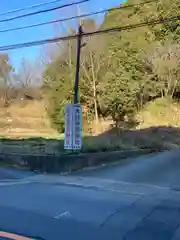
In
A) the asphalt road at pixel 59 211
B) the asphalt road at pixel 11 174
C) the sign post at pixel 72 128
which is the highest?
the sign post at pixel 72 128

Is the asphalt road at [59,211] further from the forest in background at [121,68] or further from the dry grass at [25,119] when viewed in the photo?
the dry grass at [25,119]

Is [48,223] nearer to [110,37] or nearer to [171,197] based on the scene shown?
[171,197]

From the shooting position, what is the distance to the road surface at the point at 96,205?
6031mm

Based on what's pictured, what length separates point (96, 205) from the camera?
317 inches

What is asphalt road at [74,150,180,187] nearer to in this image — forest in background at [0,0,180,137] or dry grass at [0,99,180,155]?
dry grass at [0,99,180,155]

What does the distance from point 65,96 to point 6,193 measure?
24147 mm

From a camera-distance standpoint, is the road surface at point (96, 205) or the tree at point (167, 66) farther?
the tree at point (167, 66)

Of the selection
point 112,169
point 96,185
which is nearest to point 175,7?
point 112,169

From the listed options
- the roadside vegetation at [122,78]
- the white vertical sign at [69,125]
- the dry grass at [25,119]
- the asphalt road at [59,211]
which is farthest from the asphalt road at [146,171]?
the dry grass at [25,119]

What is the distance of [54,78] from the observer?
120 ft

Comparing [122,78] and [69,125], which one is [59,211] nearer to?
[69,125]

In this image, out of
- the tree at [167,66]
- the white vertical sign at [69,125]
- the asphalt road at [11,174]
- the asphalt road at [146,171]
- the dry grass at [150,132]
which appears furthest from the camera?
the tree at [167,66]

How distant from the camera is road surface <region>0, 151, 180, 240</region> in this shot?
603cm

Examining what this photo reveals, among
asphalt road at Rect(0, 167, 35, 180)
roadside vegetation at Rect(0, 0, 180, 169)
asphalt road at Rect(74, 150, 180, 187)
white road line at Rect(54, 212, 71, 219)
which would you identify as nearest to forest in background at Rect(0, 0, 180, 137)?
roadside vegetation at Rect(0, 0, 180, 169)
